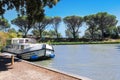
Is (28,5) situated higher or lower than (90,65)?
higher

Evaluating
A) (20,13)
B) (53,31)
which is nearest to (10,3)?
(20,13)

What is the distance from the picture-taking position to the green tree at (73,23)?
283ft

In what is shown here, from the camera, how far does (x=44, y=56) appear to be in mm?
24406

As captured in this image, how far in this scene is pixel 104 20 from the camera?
82.9m

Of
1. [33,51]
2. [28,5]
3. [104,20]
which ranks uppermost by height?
[104,20]

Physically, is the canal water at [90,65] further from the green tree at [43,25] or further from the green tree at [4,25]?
the green tree at [43,25]

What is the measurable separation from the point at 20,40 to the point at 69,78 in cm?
1651

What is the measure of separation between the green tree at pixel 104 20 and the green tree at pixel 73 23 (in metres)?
6.70

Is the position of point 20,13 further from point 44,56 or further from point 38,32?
point 38,32

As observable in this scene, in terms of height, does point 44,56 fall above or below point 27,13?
below

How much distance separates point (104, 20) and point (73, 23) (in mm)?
11016

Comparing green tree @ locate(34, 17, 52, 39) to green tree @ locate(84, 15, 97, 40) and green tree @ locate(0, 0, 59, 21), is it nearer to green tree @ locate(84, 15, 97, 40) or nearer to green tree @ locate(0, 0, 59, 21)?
green tree @ locate(84, 15, 97, 40)

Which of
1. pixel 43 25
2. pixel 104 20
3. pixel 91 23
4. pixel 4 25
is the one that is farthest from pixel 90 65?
pixel 4 25

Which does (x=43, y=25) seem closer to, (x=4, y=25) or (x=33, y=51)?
(x=4, y=25)
